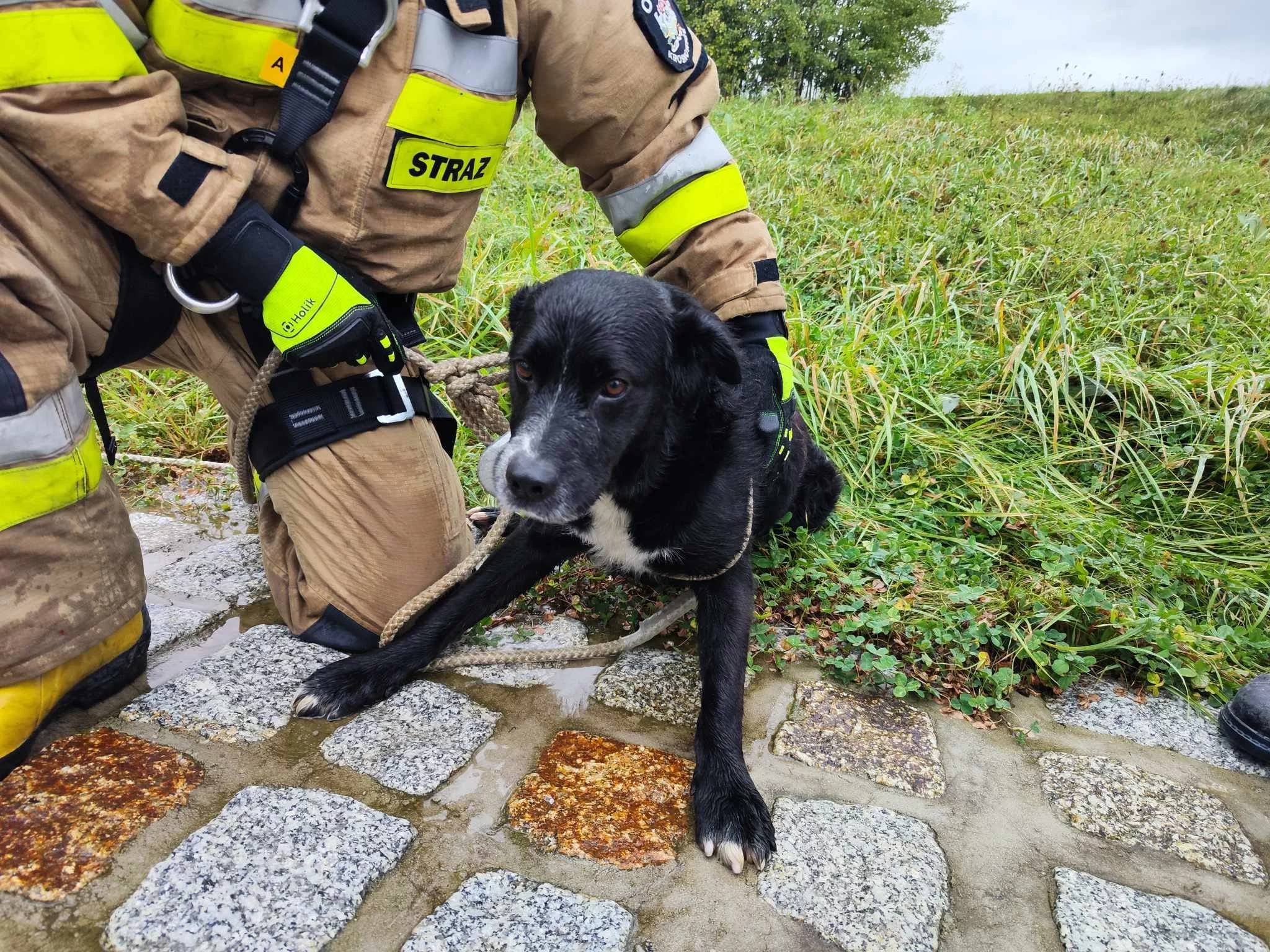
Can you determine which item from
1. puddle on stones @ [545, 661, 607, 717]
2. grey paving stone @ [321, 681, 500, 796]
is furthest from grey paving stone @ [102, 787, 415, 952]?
puddle on stones @ [545, 661, 607, 717]

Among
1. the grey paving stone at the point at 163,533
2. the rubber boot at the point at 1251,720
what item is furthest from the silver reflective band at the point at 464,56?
the rubber boot at the point at 1251,720

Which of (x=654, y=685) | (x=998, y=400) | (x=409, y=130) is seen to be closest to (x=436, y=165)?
(x=409, y=130)

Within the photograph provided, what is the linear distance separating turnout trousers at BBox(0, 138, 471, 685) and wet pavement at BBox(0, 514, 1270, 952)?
22cm

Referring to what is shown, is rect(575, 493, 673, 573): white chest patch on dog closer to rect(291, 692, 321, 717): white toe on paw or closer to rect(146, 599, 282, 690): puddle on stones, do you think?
rect(291, 692, 321, 717): white toe on paw

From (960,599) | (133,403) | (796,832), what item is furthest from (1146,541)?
(133,403)

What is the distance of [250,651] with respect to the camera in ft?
6.00

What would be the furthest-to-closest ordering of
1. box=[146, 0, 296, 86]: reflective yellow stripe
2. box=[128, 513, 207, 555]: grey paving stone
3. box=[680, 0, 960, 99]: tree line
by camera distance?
box=[680, 0, 960, 99]: tree line → box=[128, 513, 207, 555]: grey paving stone → box=[146, 0, 296, 86]: reflective yellow stripe

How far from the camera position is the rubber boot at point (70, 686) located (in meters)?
1.43

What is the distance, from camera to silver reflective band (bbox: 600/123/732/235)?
2.11 meters

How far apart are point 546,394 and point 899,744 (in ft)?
3.67

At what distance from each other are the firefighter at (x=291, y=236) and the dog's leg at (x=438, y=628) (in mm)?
208

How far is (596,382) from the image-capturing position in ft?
5.72

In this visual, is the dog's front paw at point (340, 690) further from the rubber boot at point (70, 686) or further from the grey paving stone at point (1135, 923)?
the grey paving stone at point (1135, 923)

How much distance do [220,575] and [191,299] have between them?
32.8 inches
